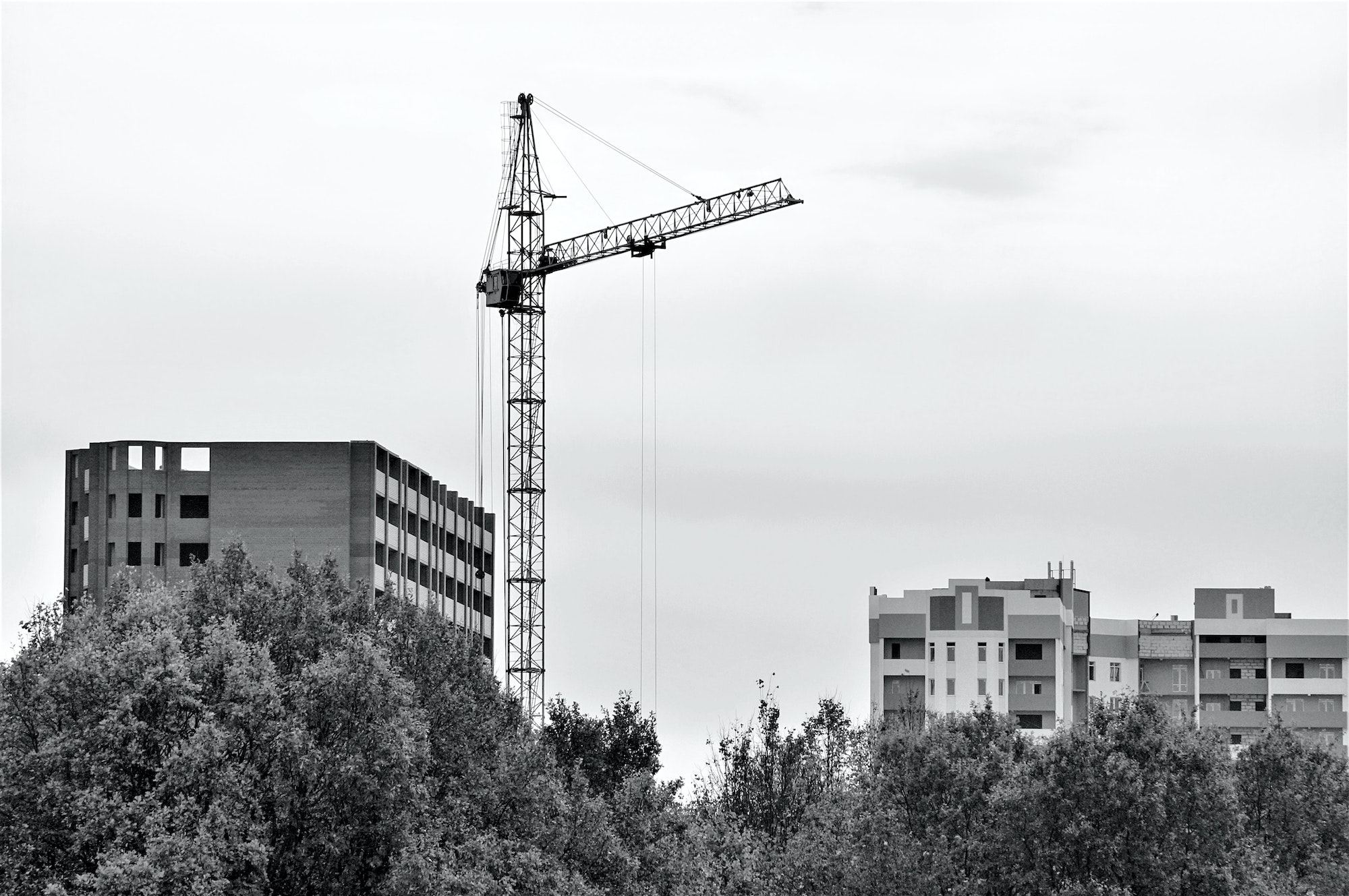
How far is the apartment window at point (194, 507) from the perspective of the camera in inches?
5231

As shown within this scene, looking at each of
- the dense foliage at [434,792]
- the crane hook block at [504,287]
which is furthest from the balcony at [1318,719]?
the dense foliage at [434,792]

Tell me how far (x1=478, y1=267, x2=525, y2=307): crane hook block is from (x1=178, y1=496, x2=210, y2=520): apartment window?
25.2 m

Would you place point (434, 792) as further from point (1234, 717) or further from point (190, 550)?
point (1234, 717)

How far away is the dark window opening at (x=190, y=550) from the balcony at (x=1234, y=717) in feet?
271

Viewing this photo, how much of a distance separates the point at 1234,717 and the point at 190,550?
3412 inches

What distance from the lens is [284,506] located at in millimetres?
133500

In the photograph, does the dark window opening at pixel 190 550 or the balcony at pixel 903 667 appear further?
the balcony at pixel 903 667

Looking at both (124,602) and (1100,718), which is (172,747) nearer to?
(124,602)

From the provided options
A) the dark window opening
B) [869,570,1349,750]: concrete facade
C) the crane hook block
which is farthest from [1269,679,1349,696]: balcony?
the dark window opening

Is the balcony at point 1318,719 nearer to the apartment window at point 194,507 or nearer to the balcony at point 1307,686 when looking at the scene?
the balcony at point 1307,686

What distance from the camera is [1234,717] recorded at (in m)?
170

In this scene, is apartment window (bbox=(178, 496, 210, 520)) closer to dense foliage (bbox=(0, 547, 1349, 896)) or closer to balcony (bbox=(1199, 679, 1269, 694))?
dense foliage (bbox=(0, 547, 1349, 896))

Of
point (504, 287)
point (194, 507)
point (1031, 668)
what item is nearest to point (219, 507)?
point (194, 507)

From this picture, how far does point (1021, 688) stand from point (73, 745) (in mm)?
118463
